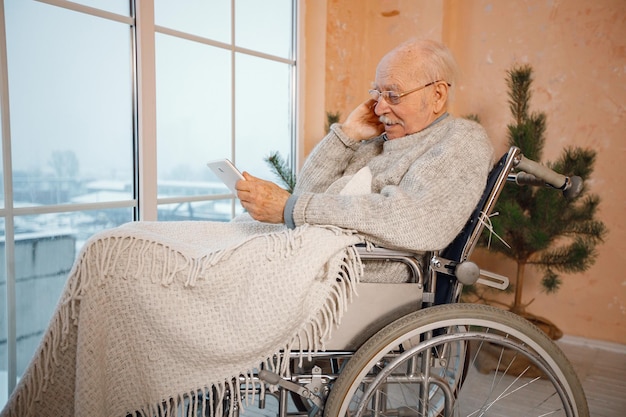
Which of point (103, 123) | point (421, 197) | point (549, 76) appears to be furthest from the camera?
point (549, 76)

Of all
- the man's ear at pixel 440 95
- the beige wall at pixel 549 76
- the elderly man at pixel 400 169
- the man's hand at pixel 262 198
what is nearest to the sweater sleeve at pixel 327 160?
the elderly man at pixel 400 169

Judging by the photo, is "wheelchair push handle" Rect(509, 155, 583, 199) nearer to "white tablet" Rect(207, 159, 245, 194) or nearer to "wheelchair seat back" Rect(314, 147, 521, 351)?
"wheelchair seat back" Rect(314, 147, 521, 351)

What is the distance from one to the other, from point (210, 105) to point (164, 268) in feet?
4.70

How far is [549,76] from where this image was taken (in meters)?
2.61

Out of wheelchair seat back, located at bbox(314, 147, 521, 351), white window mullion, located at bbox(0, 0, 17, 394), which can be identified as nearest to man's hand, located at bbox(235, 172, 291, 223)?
wheelchair seat back, located at bbox(314, 147, 521, 351)

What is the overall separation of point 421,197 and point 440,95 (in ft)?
1.35

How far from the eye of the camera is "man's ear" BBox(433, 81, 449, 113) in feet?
4.78

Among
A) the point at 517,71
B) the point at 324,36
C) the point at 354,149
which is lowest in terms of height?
the point at 354,149

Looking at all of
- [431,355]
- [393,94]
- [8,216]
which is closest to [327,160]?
[393,94]

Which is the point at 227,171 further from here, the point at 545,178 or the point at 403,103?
the point at 545,178

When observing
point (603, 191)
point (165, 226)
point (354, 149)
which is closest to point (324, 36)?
point (354, 149)

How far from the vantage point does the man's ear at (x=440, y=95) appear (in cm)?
146

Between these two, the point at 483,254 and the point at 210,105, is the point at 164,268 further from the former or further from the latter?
the point at 483,254

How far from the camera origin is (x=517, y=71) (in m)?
2.37
